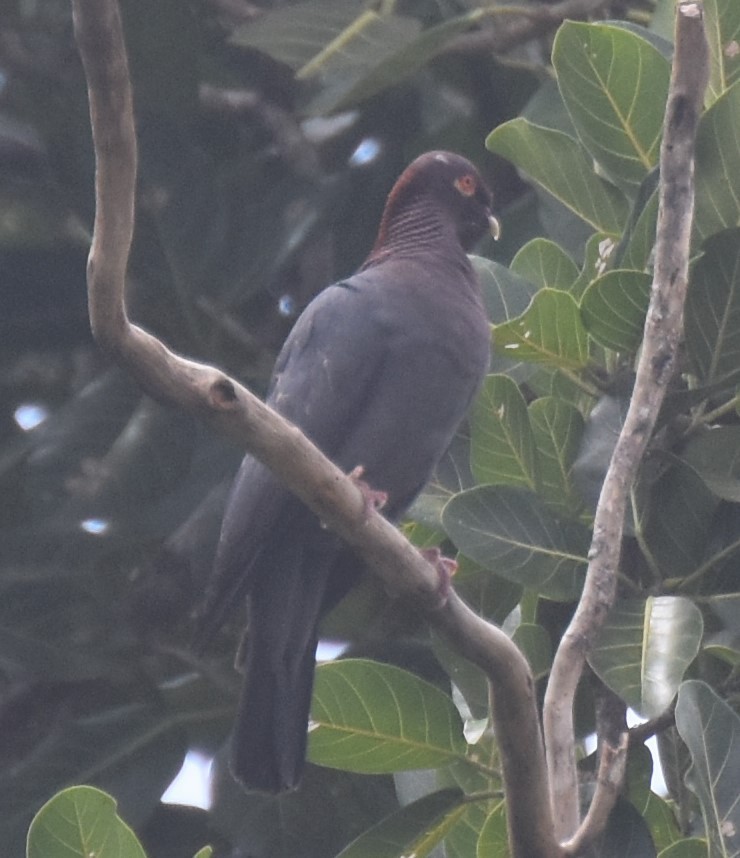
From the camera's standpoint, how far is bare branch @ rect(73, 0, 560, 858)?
1912 millimetres

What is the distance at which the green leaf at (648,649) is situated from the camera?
104 inches

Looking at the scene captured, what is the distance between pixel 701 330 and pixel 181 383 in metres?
1.34

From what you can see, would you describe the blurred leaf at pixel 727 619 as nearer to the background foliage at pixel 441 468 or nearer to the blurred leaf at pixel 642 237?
the background foliage at pixel 441 468

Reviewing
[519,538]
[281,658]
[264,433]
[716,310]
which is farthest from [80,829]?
[716,310]

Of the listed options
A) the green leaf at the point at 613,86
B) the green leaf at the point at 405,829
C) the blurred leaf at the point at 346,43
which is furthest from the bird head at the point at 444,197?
the green leaf at the point at 405,829

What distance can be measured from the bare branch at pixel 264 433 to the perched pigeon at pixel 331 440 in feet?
2.30

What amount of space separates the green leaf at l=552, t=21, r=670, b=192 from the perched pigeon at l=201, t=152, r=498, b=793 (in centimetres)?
51

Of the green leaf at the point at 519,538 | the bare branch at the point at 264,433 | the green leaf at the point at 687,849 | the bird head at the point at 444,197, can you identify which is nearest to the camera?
the bare branch at the point at 264,433

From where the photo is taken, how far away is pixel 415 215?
3.99 m

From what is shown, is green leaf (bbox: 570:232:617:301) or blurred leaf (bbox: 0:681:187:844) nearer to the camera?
green leaf (bbox: 570:232:617:301)

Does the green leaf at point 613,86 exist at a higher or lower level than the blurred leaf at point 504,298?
higher

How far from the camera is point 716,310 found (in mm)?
3025

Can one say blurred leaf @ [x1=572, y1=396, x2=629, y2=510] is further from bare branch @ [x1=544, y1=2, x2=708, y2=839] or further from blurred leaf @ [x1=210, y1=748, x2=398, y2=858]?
blurred leaf @ [x1=210, y1=748, x2=398, y2=858]

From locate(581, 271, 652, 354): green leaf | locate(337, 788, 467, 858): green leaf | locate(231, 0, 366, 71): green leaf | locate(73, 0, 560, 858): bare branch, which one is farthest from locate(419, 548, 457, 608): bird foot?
locate(231, 0, 366, 71): green leaf
